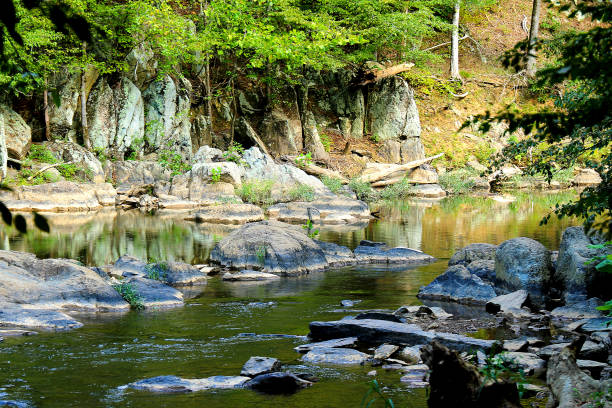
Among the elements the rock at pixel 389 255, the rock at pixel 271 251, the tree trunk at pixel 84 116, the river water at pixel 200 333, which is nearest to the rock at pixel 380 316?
the river water at pixel 200 333

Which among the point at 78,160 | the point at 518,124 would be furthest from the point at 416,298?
the point at 78,160

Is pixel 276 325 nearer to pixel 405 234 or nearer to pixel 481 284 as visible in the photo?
pixel 481 284

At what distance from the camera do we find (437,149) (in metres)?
38.3

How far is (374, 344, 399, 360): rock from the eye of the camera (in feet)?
23.6

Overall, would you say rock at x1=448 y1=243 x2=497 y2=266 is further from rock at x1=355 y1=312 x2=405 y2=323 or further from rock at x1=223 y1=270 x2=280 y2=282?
rock at x1=355 y1=312 x2=405 y2=323

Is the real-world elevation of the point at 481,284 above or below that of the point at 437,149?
below

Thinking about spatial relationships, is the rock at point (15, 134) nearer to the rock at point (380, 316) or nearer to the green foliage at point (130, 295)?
the green foliage at point (130, 295)

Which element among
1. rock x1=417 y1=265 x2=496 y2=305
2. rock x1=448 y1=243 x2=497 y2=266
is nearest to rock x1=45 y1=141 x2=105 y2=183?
rock x1=448 y1=243 x2=497 y2=266

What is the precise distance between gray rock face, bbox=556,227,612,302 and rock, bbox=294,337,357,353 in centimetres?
427

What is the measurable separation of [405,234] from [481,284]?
8.43m

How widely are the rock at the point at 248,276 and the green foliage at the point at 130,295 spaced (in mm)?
2456

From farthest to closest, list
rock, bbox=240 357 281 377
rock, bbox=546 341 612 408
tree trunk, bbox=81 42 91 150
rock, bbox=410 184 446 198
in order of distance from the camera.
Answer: rock, bbox=410 184 446 198 → tree trunk, bbox=81 42 91 150 → rock, bbox=240 357 281 377 → rock, bbox=546 341 612 408

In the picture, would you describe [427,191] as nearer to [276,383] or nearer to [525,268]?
[525,268]

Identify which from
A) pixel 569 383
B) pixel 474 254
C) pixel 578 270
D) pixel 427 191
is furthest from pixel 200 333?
pixel 427 191
